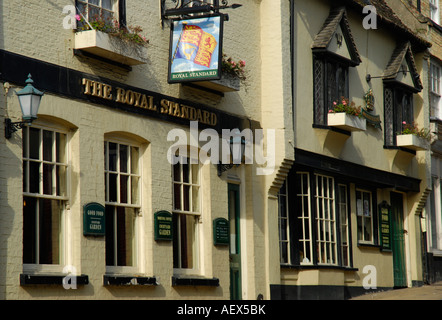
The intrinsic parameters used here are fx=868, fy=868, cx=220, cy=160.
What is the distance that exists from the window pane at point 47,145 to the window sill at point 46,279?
5.68ft

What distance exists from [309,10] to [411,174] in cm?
676

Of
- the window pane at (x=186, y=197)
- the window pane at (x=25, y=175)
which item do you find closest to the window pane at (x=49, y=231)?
the window pane at (x=25, y=175)

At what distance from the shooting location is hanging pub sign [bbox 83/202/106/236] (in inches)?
508

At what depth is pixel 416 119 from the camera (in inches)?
973

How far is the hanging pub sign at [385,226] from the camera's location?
22.7 meters

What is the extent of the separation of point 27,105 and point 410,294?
12111 millimetres

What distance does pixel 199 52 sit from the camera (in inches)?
581

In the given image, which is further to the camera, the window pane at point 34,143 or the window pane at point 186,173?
the window pane at point 186,173

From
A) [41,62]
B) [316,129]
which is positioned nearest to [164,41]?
[41,62]

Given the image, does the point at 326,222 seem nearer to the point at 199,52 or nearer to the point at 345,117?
the point at 345,117

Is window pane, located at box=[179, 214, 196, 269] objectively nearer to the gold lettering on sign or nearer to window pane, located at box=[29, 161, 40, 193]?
the gold lettering on sign

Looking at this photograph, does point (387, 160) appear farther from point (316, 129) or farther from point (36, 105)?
point (36, 105)

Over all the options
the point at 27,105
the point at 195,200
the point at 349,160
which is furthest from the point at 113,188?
the point at 349,160

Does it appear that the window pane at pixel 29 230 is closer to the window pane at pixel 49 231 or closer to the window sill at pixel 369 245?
the window pane at pixel 49 231
